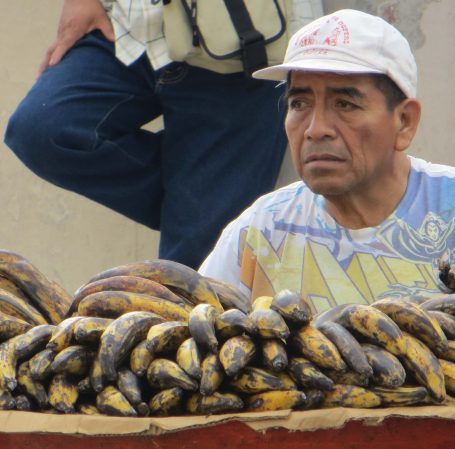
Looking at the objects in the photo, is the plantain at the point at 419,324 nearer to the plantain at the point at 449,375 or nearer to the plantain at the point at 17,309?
the plantain at the point at 449,375

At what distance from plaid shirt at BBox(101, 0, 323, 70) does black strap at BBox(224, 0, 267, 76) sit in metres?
0.15

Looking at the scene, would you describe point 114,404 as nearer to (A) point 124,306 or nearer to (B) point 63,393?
(B) point 63,393

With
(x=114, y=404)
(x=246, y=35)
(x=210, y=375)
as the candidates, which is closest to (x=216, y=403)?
(x=210, y=375)

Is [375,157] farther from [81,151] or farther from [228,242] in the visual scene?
[81,151]

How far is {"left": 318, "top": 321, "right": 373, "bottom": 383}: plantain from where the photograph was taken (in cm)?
182

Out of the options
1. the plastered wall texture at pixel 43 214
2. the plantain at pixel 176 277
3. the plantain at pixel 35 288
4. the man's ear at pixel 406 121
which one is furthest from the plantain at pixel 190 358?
the plastered wall texture at pixel 43 214

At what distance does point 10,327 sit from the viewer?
2053 millimetres

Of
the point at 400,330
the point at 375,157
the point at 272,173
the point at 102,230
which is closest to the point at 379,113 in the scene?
the point at 375,157

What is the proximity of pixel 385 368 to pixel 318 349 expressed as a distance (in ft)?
0.33

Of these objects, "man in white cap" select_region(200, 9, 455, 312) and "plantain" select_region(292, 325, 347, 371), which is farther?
"man in white cap" select_region(200, 9, 455, 312)

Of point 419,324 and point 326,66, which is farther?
point 326,66

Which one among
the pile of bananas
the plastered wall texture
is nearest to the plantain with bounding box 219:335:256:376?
the pile of bananas

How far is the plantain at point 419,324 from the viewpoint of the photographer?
6.27ft

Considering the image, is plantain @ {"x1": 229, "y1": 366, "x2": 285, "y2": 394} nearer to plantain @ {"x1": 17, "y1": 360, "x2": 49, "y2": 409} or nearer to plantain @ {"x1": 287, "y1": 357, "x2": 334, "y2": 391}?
plantain @ {"x1": 287, "y1": 357, "x2": 334, "y2": 391}
